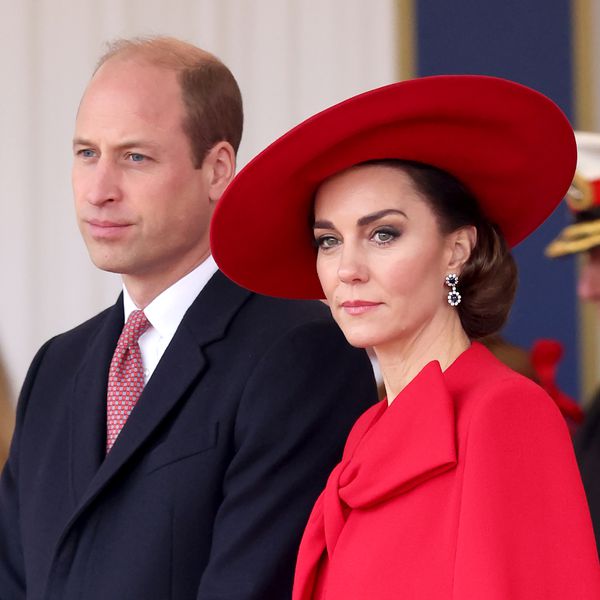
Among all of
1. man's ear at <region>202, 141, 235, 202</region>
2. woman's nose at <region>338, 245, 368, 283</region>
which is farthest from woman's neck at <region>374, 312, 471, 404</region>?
man's ear at <region>202, 141, 235, 202</region>

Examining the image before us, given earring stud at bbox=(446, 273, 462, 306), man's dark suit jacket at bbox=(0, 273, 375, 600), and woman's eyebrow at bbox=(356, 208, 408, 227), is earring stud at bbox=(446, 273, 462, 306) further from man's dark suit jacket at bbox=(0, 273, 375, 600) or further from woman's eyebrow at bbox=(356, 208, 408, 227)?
man's dark suit jacket at bbox=(0, 273, 375, 600)

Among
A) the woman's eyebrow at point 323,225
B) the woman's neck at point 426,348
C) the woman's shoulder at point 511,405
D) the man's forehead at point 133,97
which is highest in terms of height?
the man's forehead at point 133,97

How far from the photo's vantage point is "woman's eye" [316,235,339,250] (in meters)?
1.87

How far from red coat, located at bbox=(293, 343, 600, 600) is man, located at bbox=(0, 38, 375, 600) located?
6.5 inches

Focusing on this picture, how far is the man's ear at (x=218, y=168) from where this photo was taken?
7.06 ft

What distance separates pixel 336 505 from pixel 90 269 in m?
2.46

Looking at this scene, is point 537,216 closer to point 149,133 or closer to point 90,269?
point 149,133

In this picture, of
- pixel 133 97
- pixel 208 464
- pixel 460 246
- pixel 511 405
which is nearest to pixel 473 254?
pixel 460 246

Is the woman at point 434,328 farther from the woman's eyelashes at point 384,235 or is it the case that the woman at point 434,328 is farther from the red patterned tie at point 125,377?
the red patterned tie at point 125,377

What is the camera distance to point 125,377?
2.16 meters

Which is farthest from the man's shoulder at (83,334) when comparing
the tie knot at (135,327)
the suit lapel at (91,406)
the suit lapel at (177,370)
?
the suit lapel at (177,370)

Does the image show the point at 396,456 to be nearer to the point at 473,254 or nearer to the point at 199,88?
the point at 473,254

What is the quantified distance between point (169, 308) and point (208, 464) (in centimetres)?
28

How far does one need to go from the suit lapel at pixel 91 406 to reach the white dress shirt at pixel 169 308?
0.08 m
